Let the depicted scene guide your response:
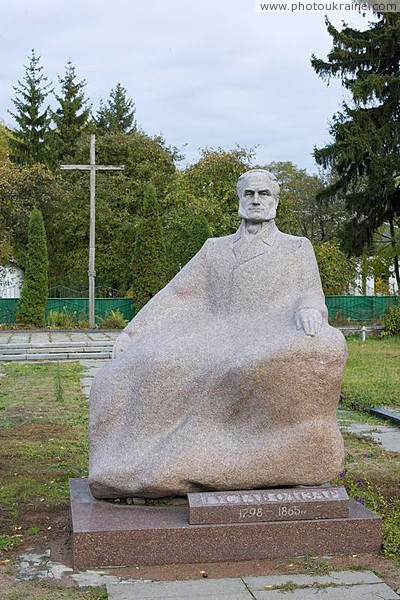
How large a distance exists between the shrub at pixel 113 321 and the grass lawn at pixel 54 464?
36.0 feet

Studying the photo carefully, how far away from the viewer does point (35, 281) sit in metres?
25.8

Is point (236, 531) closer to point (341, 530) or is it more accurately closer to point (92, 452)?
point (341, 530)

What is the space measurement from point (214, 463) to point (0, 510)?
65.9 inches

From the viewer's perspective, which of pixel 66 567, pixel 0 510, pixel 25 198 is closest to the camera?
pixel 66 567

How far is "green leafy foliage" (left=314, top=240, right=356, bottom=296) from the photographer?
1095 inches

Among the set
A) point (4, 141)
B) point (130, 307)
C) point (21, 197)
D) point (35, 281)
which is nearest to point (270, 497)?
point (35, 281)

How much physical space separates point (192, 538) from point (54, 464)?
2761mm

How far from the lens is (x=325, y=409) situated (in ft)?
15.4

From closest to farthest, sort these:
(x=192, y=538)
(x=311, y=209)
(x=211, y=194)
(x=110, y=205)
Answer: (x=192, y=538) → (x=211, y=194) → (x=110, y=205) → (x=311, y=209)

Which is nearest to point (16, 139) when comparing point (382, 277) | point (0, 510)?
point (382, 277)

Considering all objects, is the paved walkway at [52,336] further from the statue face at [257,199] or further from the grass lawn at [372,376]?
the statue face at [257,199]

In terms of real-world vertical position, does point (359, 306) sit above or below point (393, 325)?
above

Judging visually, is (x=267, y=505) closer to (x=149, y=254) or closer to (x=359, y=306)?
(x=149, y=254)

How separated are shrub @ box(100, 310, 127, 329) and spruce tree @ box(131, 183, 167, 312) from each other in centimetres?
78
